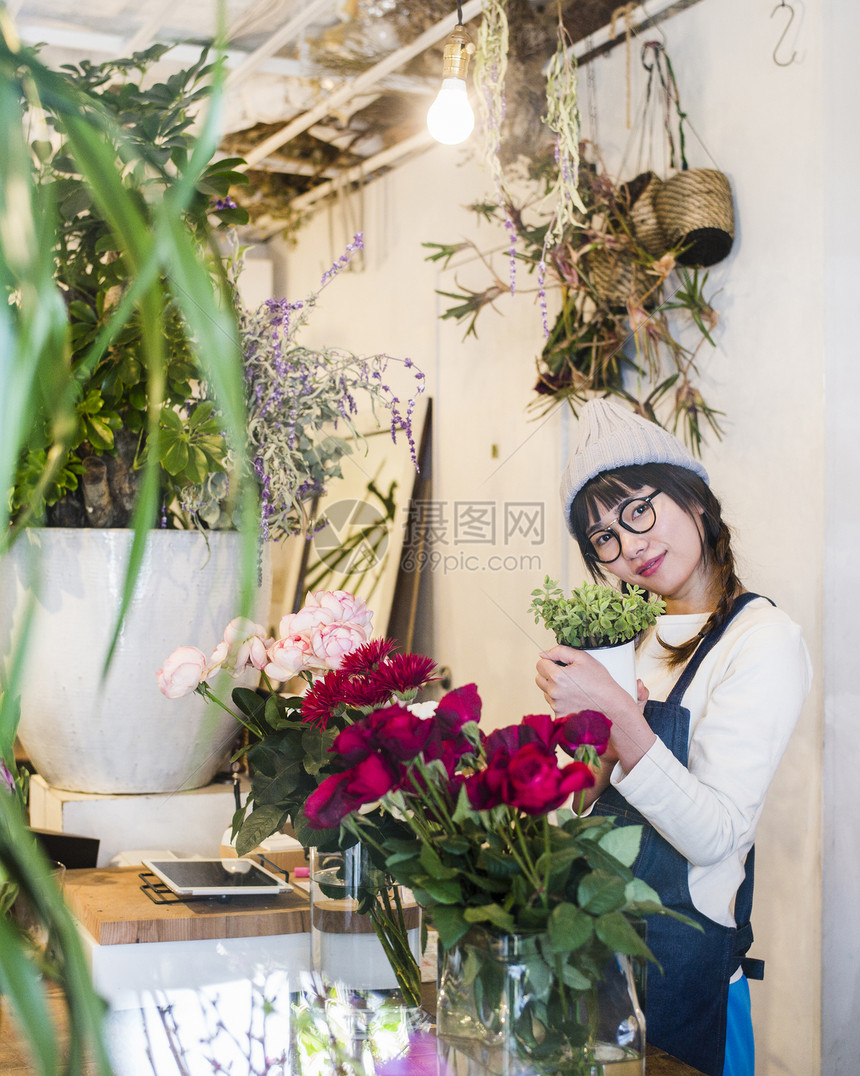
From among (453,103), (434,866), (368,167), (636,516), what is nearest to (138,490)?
(636,516)

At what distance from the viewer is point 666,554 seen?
1.47 metres

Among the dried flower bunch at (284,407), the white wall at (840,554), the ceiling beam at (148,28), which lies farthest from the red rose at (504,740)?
the ceiling beam at (148,28)

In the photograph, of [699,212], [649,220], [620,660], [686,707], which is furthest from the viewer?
[649,220]

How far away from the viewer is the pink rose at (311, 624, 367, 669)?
3.32ft

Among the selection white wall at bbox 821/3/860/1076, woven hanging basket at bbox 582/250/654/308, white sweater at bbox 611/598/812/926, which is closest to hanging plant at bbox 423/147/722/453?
woven hanging basket at bbox 582/250/654/308

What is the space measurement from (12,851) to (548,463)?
2.88 meters

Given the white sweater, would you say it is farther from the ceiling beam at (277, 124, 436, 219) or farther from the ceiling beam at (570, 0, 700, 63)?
the ceiling beam at (277, 124, 436, 219)

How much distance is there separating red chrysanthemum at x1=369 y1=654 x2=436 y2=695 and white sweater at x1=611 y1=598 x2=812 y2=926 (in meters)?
0.41

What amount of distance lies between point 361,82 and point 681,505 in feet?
7.65

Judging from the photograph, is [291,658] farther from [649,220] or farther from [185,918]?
[649,220]

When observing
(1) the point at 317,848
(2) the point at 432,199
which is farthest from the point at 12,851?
(2) the point at 432,199

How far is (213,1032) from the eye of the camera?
3.13 ft

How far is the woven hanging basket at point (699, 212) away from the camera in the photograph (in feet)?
7.38

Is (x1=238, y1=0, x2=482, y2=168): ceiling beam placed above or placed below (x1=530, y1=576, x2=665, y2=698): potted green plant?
above
